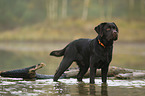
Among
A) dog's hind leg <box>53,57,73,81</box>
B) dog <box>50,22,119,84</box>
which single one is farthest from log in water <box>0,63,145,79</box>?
dog <box>50,22,119,84</box>

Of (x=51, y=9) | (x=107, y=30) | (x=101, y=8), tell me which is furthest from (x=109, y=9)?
(x=107, y=30)

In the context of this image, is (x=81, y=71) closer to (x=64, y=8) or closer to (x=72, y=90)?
(x=72, y=90)

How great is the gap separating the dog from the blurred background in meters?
29.8

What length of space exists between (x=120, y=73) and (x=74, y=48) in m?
2.34

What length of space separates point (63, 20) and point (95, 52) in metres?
48.2

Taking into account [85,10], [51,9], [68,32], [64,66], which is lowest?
[64,66]

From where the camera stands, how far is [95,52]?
27.9ft

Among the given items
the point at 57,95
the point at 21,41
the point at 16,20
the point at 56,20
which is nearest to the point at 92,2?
the point at 56,20

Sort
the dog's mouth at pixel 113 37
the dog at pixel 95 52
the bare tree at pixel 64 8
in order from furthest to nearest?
the bare tree at pixel 64 8, the dog at pixel 95 52, the dog's mouth at pixel 113 37

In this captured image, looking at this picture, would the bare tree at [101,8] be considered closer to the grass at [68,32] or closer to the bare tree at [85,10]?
the bare tree at [85,10]

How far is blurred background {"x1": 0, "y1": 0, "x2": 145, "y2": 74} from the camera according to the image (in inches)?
1807

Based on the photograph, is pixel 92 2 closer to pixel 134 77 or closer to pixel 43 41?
pixel 43 41

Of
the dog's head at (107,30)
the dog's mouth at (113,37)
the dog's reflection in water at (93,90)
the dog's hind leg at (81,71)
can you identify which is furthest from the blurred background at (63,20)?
the dog's reflection in water at (93,90)

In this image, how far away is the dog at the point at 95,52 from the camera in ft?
27.3
